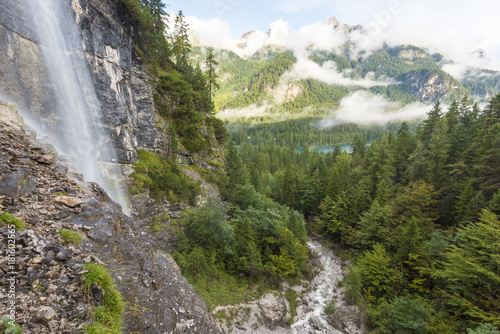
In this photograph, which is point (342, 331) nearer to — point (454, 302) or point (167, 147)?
point (454, 302)

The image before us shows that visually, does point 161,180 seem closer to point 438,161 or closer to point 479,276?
point 479,276

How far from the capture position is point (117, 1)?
2161 cm

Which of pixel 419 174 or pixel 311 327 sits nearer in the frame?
pixel 311 327

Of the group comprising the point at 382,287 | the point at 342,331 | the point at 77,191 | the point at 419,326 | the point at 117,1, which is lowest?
the point at 342,331

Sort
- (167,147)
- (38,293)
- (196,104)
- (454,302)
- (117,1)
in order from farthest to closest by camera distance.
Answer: (196,104), (167,147), (117,1), (454,302), (38,293)

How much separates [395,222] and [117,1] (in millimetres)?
41346

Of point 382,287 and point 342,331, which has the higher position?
point 382,287

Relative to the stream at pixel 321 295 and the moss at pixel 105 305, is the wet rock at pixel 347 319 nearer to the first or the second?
the stream at pixel 321 295

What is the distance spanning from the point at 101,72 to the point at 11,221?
18.9 metres

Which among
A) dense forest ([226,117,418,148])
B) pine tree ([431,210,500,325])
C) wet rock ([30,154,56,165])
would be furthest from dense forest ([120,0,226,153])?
dense forest ([226,117,418,148])

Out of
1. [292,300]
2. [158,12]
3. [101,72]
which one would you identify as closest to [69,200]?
[101,72]

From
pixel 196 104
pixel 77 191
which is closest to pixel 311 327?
pixel 77 191

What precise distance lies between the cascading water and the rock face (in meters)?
0.58

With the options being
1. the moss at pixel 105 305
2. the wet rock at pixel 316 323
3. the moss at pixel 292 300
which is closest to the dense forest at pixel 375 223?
the moss at pixel 292 300
